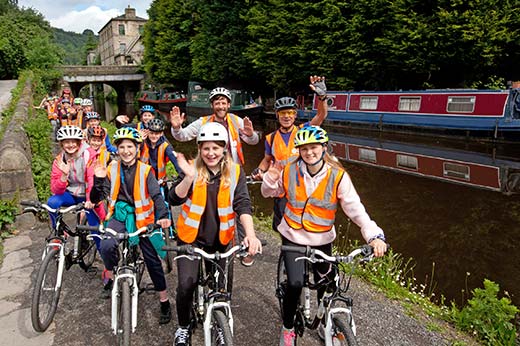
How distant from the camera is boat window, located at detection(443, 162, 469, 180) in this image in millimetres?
13086

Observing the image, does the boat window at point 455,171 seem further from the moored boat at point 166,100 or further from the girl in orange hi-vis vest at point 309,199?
the moored boat at point 166,100

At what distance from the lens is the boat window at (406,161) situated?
580 inches

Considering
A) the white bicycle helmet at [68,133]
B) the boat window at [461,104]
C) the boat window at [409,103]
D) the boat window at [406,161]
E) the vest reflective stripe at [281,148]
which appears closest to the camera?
the white bicycle helmet at [68,133]

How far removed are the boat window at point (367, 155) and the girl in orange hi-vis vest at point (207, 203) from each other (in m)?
13.5

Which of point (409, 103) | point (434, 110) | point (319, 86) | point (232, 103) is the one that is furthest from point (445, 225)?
point (232, 103)

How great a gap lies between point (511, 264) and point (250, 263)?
507cm

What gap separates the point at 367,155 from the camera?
17.2m

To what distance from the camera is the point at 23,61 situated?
101 feet

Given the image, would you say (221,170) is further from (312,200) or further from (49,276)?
(49,276)

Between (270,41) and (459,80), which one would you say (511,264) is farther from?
(270,41)

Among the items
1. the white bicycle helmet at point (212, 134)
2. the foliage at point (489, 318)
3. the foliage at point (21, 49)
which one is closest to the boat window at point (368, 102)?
the foliage at point (489, 318)

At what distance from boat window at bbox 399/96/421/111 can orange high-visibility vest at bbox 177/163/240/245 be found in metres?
19.9

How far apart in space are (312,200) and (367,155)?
14352mm

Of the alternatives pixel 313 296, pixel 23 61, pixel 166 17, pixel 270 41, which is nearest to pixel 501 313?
pixel 313 296
